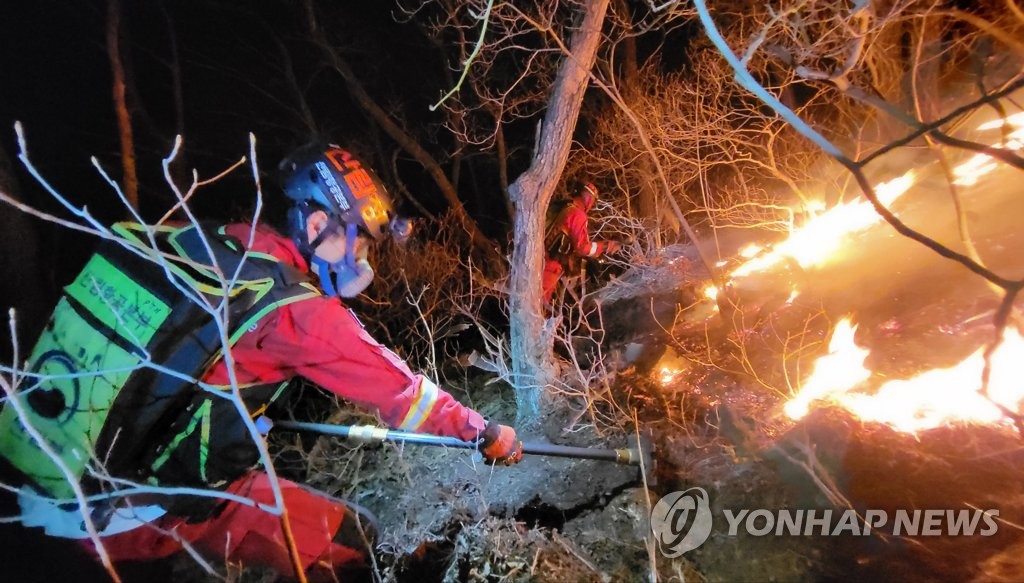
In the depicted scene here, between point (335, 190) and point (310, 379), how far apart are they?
3.79 feet

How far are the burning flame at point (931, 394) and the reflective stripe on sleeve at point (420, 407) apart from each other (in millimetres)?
2769

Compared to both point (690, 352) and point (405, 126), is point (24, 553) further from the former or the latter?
point (405, 126)

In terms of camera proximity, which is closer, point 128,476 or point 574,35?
point 128,476

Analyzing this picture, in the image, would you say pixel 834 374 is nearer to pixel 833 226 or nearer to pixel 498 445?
pixel 498 445

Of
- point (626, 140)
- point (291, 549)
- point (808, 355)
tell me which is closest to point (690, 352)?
point (808, 355)

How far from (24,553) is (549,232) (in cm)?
638

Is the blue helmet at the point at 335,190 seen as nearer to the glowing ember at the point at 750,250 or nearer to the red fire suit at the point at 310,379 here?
the red fire suit at the point at 310,379

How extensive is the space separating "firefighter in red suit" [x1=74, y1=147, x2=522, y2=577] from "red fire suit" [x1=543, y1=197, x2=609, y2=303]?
451cm

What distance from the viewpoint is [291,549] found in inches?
74.9

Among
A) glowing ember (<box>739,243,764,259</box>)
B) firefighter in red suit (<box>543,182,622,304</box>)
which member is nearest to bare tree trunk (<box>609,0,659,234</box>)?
glowing ember (<box>739,243,764,259</box>)

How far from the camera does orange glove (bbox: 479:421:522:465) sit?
3.29 metres

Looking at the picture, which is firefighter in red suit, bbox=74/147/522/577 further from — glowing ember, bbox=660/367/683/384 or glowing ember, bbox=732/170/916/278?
glowing ember, bbox=732/170/916/278

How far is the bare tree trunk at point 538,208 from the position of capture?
4.36m

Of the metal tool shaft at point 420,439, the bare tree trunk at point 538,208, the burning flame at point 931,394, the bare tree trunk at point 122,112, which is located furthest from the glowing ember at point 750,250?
the bare tree trunk at point 122,112
